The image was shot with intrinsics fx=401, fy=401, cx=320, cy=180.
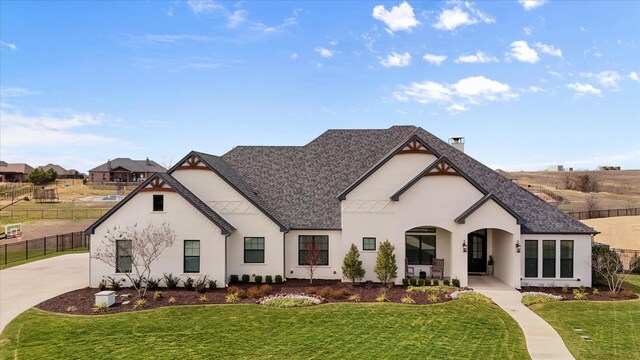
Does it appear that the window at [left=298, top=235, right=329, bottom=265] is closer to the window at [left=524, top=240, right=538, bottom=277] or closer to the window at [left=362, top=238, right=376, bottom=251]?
the window at [left=362, top=238, right=376, bottom=251]

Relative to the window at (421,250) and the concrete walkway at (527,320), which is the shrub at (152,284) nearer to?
the window at (421,250)

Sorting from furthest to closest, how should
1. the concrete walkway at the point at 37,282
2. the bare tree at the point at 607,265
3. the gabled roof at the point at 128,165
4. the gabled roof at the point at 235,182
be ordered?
the gabled roof at the point at 128,165 < the gabled roof at the point at 235,182 < the bare tree at the point at 607,265 < the concrete walkway at the point at 37,282

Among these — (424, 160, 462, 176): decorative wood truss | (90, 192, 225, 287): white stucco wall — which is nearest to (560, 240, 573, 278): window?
(424, 160, 462, 176): decorative wood truss

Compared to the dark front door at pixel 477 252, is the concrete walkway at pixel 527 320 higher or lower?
lower

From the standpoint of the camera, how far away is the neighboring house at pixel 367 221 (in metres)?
21.2

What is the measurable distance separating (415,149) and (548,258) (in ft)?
30.0

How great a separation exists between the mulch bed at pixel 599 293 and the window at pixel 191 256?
16.9 metres

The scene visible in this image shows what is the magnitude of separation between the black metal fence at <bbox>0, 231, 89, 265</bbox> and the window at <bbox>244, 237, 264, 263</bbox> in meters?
19.7

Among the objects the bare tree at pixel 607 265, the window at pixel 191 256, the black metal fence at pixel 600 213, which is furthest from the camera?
the black metal fence at pixel 600 213

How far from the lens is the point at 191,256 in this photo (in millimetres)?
21375

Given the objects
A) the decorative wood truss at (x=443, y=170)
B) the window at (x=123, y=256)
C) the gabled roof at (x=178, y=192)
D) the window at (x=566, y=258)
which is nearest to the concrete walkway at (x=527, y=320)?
the window at (x=566, y=258)

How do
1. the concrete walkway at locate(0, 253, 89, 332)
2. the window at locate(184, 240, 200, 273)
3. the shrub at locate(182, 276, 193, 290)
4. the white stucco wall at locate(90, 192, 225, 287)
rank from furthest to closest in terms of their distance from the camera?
the window at locate(184, 240, 200, 273), the white stucco wall at locate(90, 192, 225, 287), the shrub at locate(182, 276, 193, 290), the concrete walkway at locate(0, 253, 89, 332)

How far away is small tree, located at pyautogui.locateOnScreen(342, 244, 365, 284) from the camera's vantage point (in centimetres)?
2144

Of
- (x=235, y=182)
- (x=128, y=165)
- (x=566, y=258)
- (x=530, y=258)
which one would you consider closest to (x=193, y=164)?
(x=235, y=182)
